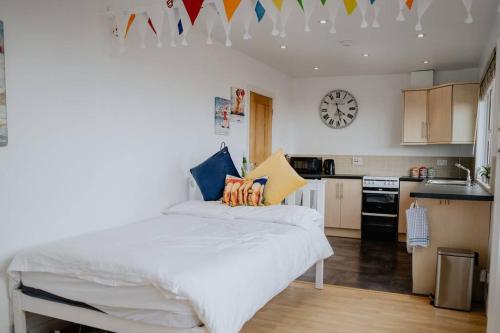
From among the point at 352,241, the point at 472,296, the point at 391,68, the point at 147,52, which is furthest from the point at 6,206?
the point at 391,68

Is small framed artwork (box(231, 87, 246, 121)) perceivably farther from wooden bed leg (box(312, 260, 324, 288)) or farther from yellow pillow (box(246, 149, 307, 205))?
wooden bed leg (box(312, 260, 324, 288))

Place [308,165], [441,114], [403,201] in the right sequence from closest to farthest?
[441,114] < [403,201] < [308,165]

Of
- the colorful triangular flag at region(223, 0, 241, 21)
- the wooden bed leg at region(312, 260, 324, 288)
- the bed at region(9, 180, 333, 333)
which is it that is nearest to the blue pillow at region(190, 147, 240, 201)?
the bed at region(9, 180, 333, 333)

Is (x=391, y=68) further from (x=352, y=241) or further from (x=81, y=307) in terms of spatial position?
(x=81, y=307)

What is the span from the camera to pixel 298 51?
4.97 m

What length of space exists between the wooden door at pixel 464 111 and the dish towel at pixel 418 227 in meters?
2.52

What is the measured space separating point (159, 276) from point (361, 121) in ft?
17.2

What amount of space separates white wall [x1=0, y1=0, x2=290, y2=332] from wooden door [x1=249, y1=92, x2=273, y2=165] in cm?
132

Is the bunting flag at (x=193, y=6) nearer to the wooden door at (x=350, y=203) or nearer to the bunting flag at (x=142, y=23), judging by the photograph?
the bunting flag at (x=142, y=23)

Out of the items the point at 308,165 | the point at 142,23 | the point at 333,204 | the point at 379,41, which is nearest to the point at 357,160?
the point at 308,165

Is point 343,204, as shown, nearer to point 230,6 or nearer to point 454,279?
point 454,279

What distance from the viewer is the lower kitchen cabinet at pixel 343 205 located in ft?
19.9

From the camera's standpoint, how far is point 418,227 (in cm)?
345

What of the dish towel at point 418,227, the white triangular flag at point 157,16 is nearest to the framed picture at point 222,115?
the white triangular flag at point 157,16
